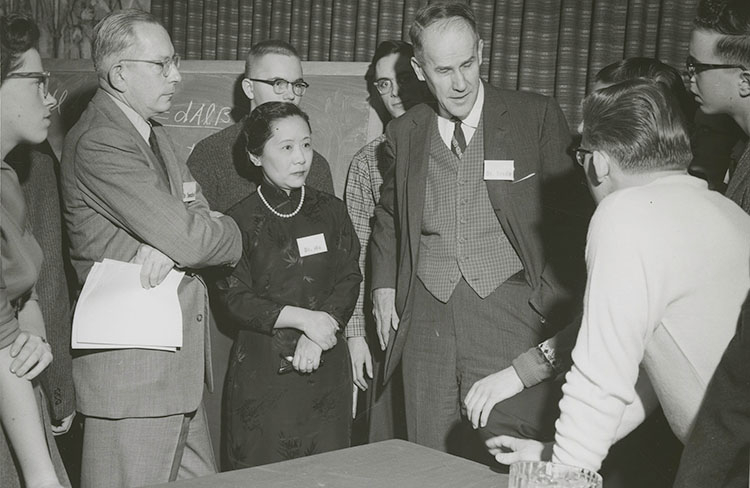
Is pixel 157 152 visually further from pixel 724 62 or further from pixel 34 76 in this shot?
pixel 724 62

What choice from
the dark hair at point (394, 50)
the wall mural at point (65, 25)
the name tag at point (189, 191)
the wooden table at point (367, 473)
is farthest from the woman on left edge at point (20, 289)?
the wall mural at point (65, 25)

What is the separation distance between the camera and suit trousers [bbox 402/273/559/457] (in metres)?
2.55

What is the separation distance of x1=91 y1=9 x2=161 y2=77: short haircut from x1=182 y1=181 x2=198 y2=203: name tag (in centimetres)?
42

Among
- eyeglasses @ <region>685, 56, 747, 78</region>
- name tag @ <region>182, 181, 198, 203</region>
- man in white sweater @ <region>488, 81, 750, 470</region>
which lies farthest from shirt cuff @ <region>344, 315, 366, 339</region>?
man in white sweater @ <region>488, 81, 750, 470</region>

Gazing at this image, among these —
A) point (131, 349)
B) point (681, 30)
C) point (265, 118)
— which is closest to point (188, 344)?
point (131, 349)

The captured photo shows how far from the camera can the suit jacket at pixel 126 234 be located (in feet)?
7.27

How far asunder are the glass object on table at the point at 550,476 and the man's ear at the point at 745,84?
133 cm

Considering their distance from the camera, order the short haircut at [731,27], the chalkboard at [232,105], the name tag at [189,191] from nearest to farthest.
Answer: the short haircut at [731,27]
the name tag at [189,191]
the chalkboard at [232,105]

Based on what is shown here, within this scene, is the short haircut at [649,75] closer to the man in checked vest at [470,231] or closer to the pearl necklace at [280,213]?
the man in checked vest at [470,231]

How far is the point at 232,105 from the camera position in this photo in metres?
3.82

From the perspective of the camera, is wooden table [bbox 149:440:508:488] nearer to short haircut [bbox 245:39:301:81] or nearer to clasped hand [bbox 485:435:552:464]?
clasped hand [bbox 485:435:552:464]

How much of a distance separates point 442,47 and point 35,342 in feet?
5.10

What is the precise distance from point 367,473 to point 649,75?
158 cm

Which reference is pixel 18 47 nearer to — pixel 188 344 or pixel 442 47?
pixel 188 344
